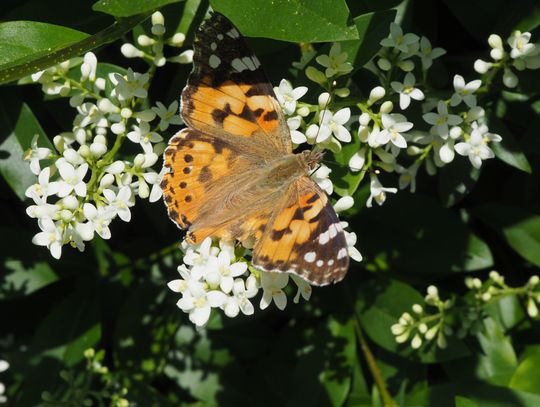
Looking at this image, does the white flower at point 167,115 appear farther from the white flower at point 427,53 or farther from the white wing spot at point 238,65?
the white flower at point 427,53

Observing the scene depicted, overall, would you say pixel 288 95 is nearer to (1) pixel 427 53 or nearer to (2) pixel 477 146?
(1) pixel 427 53

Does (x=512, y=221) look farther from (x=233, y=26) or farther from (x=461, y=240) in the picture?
(x=233, y=26)

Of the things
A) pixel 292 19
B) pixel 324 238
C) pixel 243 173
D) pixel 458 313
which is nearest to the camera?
pixel 324 238

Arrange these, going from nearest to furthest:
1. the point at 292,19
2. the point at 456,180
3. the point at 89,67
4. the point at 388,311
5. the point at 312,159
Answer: the point at 292,19, the point at 312,159, the point at 89,67, the point at 456,180, the point at 388,311

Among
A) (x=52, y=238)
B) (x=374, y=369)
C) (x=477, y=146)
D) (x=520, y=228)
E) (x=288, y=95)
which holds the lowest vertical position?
(x=374, y=369)

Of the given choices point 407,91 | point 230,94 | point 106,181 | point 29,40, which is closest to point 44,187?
point 106,181

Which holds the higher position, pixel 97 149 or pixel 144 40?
pixel 144 40

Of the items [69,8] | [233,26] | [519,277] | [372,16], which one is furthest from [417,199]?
[69,8]
